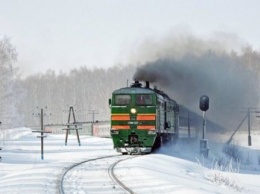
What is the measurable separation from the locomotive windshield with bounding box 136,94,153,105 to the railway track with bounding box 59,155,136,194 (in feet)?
22.9

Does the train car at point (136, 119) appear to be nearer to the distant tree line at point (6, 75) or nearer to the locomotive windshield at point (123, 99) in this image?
the locomotive windshield at point (123, 99)

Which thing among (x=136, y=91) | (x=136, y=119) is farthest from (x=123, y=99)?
(x=136, y=119)

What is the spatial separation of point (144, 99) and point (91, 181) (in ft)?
Answer: 37.7

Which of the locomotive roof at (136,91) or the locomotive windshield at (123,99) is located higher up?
the locomotive roof at (136,91)

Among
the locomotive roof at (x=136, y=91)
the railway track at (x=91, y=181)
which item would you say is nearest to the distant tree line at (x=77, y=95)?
the locomotive roof at (x=136, y=91)

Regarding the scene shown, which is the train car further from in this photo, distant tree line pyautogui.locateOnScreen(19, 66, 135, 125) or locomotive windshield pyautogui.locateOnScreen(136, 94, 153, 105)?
distant tree line pyautogui.locateOnScreen(19, 66, 135, 125)

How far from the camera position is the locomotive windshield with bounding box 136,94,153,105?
26827mm

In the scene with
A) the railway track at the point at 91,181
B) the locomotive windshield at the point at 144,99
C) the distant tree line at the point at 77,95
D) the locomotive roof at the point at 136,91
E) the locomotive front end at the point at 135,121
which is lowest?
the railway track at the point at 91,181

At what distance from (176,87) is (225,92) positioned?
11222mm

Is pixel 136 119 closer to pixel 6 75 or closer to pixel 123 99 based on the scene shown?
pixel 123 99

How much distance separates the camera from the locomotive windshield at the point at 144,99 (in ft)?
88.0

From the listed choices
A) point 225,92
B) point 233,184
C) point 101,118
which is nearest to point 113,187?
point 233,184

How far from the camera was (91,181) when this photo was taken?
52.2 feet

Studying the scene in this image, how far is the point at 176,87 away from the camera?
50312mm
